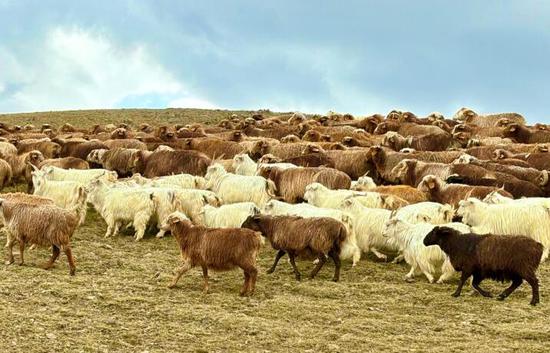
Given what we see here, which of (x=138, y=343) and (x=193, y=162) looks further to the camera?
(x=193, y=162)

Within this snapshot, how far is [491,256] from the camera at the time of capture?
35.1 ft

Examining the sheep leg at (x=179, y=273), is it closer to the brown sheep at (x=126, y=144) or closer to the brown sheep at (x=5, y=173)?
the brown sheep at (x=5, y=173)

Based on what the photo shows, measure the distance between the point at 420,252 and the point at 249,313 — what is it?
11.6ft

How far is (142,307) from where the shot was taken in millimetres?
9828

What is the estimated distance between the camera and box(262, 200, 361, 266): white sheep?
12.0m

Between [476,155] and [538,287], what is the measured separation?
1204 cm

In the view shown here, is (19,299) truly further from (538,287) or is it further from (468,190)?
(468,190)

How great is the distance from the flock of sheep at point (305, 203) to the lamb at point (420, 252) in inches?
0.9

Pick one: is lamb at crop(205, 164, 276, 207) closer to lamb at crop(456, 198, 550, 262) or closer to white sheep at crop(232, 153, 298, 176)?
white sheep at crop(232, 153, 298, 176)

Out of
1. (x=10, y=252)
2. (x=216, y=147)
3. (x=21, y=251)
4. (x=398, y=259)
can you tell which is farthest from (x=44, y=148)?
(x=398, y=259)

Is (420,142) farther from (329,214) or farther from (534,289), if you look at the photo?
(534,289)

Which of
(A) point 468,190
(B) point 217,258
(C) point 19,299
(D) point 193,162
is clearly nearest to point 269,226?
(B) point 217,258

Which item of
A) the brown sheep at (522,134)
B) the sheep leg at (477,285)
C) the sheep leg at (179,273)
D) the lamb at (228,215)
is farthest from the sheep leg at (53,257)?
the brown sheep at (522,134)

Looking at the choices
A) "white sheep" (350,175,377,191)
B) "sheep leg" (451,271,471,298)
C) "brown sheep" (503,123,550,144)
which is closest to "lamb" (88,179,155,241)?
"white sheep" (350,175,377,191)
